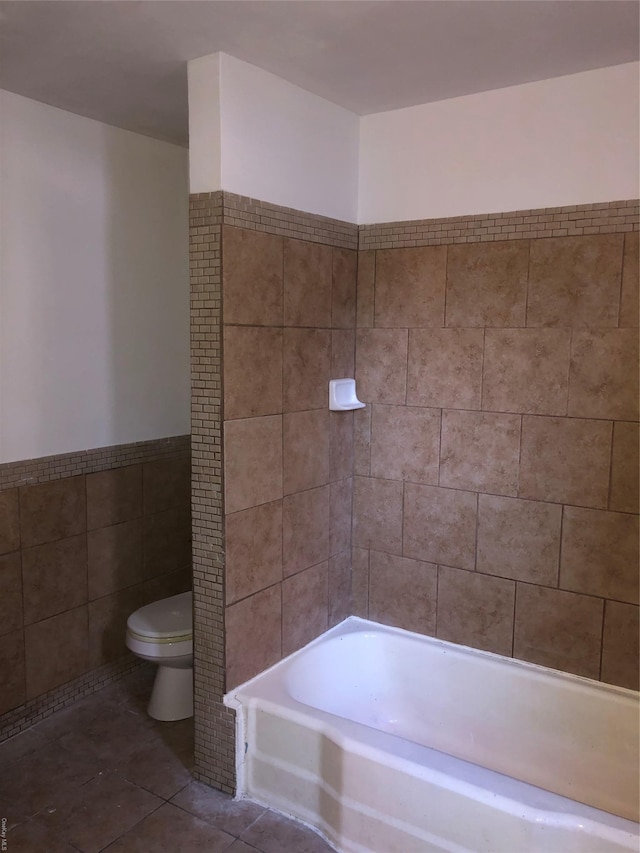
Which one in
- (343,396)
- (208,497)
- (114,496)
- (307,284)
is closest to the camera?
(208,497)

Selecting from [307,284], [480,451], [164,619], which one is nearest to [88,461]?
[164,619]

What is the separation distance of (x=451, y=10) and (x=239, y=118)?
2.24ft

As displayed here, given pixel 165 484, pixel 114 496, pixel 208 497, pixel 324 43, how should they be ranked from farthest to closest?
1. pixel 165 484
2. pixel 114 496
3. pixel 208 497
4. pixel 324 43

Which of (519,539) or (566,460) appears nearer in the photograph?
(566,460)

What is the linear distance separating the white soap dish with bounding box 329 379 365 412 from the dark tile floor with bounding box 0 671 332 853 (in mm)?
1341

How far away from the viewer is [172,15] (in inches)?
70.6

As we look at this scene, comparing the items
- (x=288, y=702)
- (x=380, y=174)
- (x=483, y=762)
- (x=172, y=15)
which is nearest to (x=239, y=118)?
(x=172, y=15)

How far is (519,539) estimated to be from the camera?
7.95 ft

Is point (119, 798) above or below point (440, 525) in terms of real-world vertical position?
below

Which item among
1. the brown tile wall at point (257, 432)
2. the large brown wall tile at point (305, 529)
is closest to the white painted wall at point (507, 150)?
the brown tile wall at point (257, 432)

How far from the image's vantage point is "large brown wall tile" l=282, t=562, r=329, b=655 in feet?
8.13

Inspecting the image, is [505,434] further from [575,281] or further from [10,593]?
[10,593]

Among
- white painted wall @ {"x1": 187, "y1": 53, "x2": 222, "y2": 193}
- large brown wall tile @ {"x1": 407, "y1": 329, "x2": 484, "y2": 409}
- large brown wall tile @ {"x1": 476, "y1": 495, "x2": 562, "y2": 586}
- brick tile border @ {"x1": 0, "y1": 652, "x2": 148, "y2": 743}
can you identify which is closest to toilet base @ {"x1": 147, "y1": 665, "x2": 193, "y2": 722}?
brick tile border @ {"x1": 0, "y1": 652, "x2": 148, "y2": 743}

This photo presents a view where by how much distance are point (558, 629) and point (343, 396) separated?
111cm
